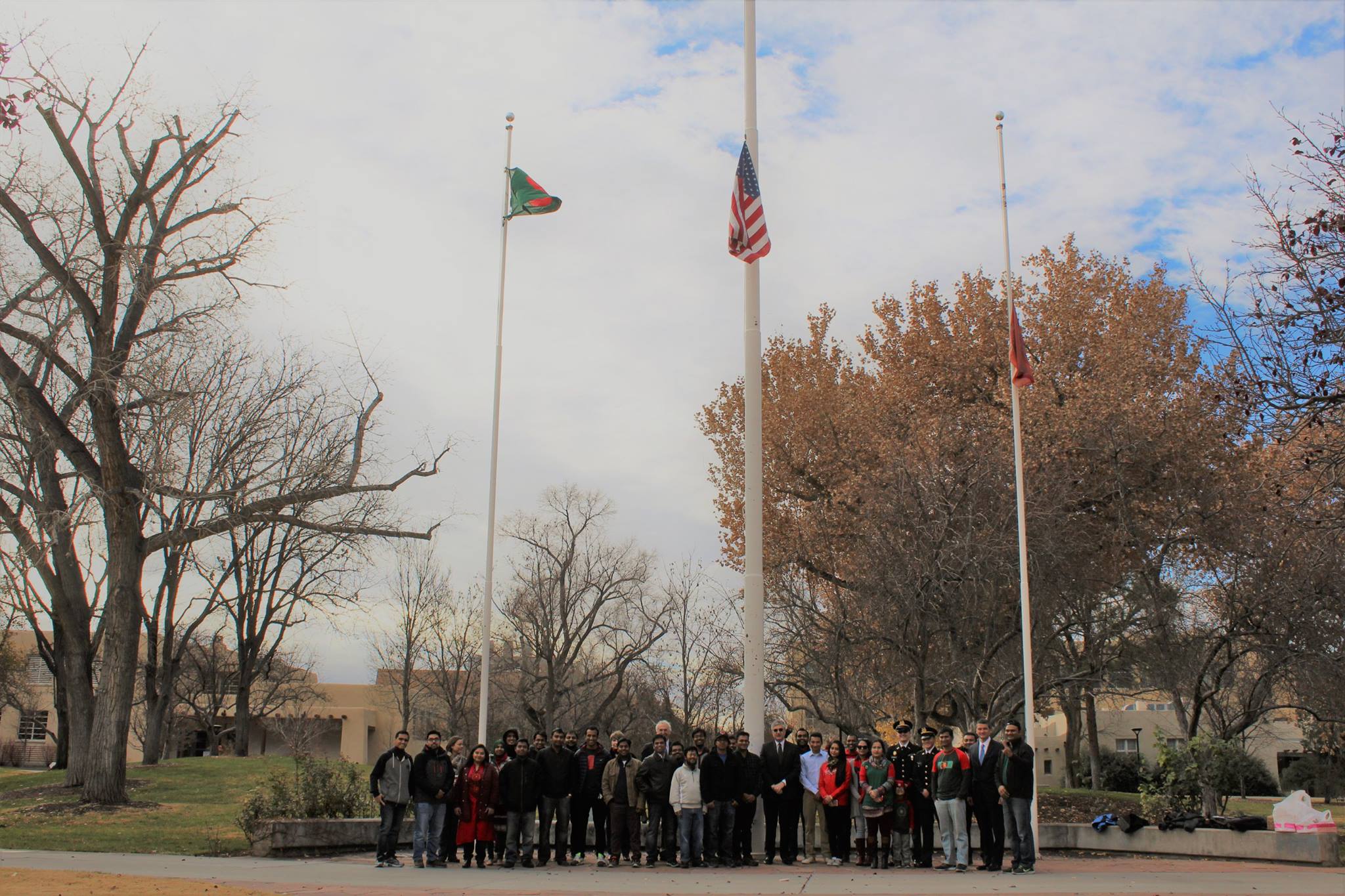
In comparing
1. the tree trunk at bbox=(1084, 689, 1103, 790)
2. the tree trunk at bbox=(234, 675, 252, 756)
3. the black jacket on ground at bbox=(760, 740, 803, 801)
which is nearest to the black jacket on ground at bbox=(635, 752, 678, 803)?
the black jacket on ground at bbox=(760, 740, 803, 801)

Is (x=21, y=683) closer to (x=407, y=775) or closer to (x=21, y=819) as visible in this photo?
(x=21, y=819)

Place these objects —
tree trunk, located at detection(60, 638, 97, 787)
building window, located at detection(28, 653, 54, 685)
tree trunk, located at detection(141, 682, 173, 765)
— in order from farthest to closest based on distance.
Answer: building window, located at detection(28, 653, 54, 685), tree trunk, located at detection(141, 682, 173, 765), tree trunk, located at detection(60, 638, 97, 787)

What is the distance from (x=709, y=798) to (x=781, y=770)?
40.3 inches

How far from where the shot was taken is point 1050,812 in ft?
75.5

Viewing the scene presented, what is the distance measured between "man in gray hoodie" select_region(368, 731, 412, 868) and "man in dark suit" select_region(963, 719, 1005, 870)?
691 centimetres

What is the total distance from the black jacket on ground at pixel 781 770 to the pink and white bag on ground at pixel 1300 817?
21.4ft

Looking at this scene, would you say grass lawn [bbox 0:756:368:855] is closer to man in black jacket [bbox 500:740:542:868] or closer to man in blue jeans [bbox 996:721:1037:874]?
man in black jacket [bbox 500:740:542:868]

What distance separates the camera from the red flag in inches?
679

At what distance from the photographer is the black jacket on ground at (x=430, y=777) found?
1366 cm

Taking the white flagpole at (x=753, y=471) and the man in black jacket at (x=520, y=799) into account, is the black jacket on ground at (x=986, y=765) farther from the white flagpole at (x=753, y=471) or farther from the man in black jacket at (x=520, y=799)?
the man in black jacket at (x=520, y=799)

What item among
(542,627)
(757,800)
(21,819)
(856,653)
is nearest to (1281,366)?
(757,800)

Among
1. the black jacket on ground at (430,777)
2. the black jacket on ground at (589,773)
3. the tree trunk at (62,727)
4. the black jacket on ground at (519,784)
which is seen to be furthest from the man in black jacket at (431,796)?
the tree trunk at (62,727)

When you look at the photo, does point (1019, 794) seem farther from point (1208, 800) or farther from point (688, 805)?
point (1208, 800)

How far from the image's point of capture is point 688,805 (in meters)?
13.7
